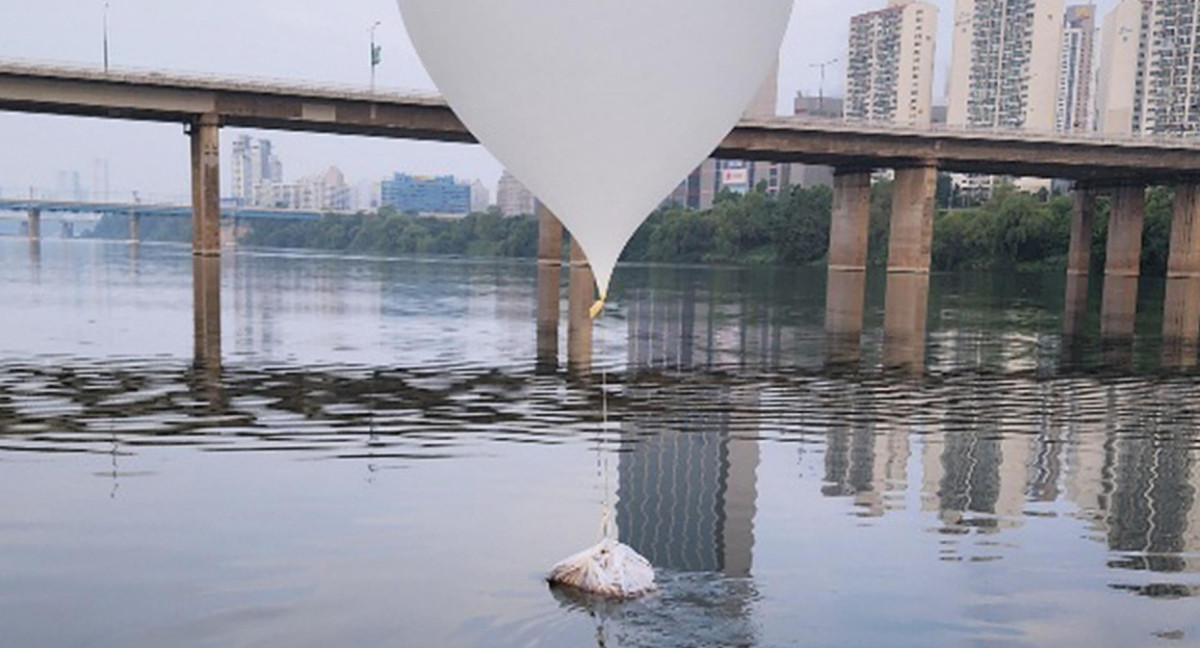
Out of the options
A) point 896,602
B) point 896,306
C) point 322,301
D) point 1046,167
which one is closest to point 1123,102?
point 1046,167

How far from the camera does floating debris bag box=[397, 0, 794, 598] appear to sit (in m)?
6.12

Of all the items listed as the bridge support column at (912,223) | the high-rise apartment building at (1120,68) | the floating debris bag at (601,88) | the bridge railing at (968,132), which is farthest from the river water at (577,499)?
the high-rise apartment building at (1120,68)

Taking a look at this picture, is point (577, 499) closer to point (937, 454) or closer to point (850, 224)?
point (937, 454)

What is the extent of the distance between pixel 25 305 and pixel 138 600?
102 feet

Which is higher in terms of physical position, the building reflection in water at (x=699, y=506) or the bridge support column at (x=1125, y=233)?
the bridge support column at (x=1125, y=233)

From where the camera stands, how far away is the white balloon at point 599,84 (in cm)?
611

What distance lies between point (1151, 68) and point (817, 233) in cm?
6520

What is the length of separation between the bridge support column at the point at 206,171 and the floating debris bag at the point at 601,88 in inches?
2476

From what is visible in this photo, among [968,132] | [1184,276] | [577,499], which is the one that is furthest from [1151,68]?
[577,499]

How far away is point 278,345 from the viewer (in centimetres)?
2386

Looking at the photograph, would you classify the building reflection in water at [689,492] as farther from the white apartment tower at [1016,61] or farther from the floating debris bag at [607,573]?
the white apartment tower at [1016,61]

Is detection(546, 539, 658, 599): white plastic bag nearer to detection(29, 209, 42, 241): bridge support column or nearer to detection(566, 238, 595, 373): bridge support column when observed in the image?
detection(566, 238, 595, 373): bridge support column

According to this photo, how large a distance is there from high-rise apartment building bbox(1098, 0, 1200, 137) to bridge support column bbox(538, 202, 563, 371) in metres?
96.5

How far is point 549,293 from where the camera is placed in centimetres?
4844
